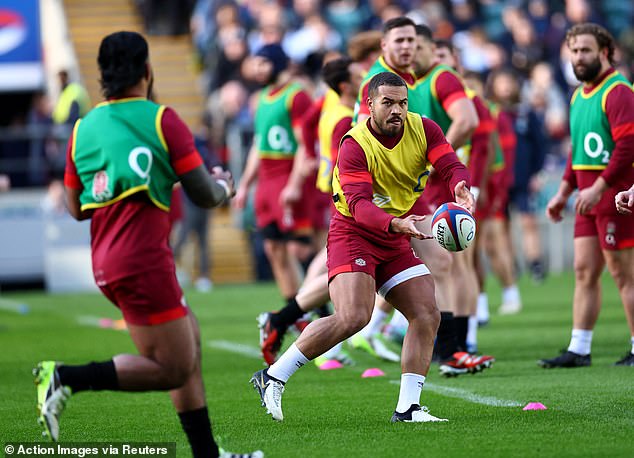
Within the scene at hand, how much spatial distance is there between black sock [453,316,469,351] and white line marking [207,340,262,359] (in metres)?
1.88

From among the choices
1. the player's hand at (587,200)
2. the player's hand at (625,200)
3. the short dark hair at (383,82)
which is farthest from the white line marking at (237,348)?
the short dark hair at (383,82)

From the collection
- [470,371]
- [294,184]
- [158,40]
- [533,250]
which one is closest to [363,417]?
[470,371]

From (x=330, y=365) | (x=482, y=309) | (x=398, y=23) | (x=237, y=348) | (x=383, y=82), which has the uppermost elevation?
(x=398, y=23)

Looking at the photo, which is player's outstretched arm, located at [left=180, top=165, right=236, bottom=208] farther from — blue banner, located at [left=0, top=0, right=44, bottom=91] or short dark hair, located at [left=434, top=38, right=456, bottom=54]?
blue banner, located at [left=0, top=0, right=44, bottom=91]

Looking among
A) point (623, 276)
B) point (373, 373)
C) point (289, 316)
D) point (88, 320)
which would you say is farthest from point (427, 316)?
point (88, 320)

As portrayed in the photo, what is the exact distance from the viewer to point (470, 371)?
9.19 m

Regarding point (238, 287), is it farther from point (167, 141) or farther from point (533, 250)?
point (167, 141)

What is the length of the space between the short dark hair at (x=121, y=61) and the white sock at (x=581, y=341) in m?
5.00

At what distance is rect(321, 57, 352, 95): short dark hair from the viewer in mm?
10227

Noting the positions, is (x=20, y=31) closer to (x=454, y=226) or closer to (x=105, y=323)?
(x=105, y=323)

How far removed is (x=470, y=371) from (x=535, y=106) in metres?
13.6

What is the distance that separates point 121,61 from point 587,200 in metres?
4.35

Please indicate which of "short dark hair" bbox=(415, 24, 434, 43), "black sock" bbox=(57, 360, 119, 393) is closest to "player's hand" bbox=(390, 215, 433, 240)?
"black sock" bbox=(57, 360, 119, 393)

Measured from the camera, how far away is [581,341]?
980 cm
